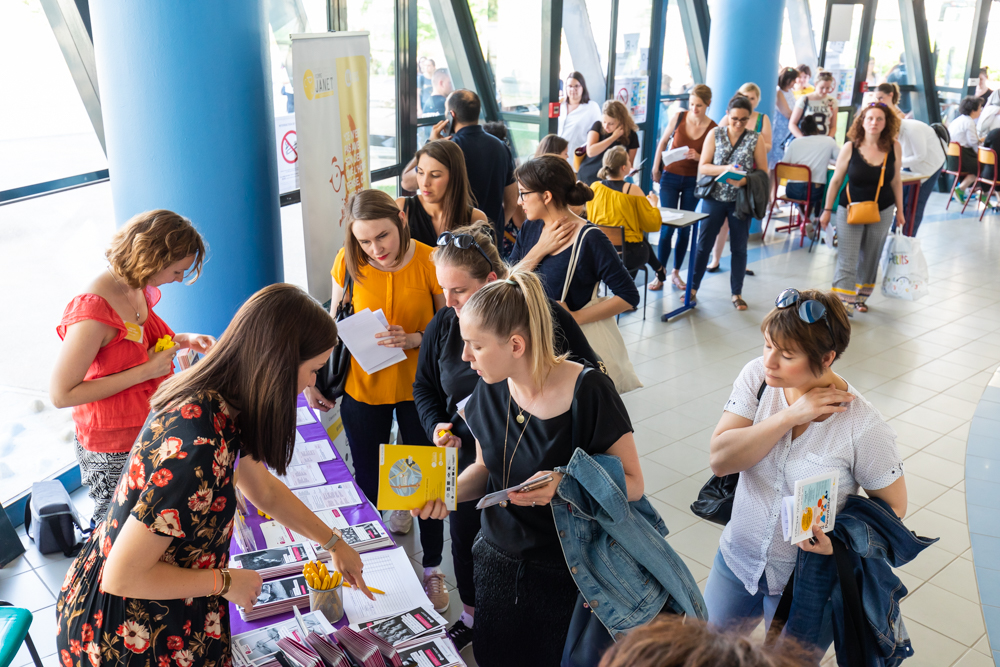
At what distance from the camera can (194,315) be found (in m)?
3.66

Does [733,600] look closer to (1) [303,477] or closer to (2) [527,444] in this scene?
(2) [527,444]

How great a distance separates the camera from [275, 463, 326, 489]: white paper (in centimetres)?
276

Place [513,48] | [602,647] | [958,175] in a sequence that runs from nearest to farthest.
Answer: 1. [602,647]
2. [513,48]
3. [958,175]

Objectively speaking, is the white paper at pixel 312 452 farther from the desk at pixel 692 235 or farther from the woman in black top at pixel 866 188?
the woman in black top at pixel 866 188

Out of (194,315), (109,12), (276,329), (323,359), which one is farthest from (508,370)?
(109,12)

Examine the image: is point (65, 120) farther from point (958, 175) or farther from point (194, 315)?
point (958, 175)

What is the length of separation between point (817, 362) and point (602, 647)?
969mm

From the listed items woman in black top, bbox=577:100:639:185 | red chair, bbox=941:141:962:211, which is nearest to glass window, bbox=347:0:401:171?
woman in black top, bbox=577:100:639:185

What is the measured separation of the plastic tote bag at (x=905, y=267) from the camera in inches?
262

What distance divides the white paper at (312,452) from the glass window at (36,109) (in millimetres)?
2091

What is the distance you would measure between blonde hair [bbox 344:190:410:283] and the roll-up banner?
79 cm

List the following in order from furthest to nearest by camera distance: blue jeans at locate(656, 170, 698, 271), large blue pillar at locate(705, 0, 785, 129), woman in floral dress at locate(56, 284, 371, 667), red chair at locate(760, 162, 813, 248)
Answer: red chair at locate(760, 162, 813, 248) → large blue pillar at locate(705, 0, 785, 129) → blue jeans at locate(656, 170, 698, 271) → woman in floral dress at locate(56, 284, 371, 667)

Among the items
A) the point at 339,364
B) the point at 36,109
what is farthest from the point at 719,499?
the point at 36,109

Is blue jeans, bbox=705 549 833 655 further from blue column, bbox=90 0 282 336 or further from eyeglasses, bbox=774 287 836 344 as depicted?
blue column, bbox=90 0 282 336
